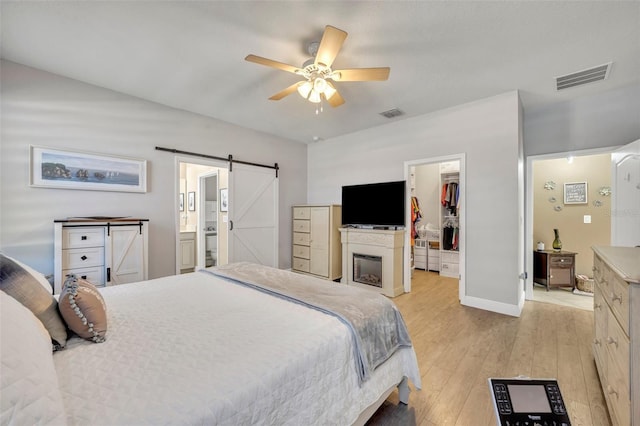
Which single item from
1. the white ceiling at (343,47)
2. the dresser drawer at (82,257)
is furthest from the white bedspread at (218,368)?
the white ceiling at (343,47)

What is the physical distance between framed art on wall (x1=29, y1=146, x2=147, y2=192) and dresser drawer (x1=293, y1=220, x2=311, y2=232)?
8.35 ft

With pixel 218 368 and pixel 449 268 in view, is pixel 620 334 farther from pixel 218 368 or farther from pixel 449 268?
pixel 449 268

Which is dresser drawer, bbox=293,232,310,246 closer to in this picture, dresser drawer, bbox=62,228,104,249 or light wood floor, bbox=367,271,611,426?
light wood floor, bbox=367,271,611,426

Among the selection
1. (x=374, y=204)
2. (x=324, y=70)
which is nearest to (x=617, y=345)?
(x=324, y=70)

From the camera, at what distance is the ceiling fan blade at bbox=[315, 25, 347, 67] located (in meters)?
1.77

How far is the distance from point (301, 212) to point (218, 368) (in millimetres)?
4124

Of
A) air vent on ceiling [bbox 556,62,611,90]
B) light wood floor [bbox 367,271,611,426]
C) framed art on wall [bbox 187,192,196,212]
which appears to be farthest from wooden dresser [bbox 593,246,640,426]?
framed art on wall [bbox 187,192,196,212]

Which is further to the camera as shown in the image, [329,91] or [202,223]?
[202,223]

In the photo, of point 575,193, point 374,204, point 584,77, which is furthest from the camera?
point 575,193

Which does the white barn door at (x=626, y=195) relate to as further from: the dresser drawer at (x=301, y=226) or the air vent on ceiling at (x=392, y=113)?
the dresser drawer at (x=301, y=226)

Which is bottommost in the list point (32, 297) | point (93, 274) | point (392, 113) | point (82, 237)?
point (93, 274)

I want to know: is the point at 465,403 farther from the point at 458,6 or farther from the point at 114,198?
the point at 114,198

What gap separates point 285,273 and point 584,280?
4.64 meters

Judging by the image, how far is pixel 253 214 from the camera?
4.71 metres
